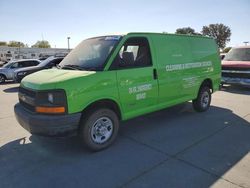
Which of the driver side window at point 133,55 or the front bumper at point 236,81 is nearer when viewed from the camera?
the driver side window at point 133,55

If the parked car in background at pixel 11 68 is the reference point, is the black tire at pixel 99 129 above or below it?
below

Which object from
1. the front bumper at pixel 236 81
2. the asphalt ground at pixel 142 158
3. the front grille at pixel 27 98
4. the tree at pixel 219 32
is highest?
the tree at pixel 219 32

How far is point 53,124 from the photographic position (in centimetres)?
388

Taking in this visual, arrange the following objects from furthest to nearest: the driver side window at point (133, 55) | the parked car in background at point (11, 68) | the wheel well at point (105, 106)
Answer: the parked car in background at point (11, 68) → the driver side window at point (133, 55) → the wheel well at point (105, 106)

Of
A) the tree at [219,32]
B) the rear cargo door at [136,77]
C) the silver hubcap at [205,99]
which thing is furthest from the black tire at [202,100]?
the tree at [219,32]

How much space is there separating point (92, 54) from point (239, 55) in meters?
9.22

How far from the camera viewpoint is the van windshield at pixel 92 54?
14.9 feet

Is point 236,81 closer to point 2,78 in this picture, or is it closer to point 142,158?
point 142,158

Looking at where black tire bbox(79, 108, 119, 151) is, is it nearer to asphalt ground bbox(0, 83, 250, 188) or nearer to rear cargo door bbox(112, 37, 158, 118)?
asphalt ground bbox(0, 83, 250, 188)

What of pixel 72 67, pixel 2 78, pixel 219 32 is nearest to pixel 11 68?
pixel 2 78

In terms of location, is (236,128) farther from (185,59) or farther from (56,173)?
(56,173)

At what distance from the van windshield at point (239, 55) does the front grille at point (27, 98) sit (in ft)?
33.1

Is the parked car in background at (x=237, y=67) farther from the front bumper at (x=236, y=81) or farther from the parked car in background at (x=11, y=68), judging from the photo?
the parked car in background at (x=11, y=68)

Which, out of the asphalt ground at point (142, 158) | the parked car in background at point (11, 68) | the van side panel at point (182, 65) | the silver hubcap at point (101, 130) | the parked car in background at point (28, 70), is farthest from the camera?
the parked car in background at point (11, 68)
